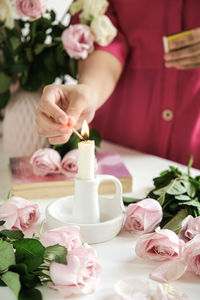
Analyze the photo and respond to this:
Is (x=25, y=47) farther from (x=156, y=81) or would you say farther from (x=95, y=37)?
(x=156, y=81)

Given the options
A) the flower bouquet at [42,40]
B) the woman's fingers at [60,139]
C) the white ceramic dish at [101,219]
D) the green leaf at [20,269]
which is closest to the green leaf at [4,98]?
the flower bouquet at [42,40]

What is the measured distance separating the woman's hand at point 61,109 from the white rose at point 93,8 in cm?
27

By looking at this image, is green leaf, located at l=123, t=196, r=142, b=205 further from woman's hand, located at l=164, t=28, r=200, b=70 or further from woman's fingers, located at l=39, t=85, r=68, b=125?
woman's hand, located at l=164, t=28, r=200, b=70

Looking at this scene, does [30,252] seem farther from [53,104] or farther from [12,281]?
[53,104]

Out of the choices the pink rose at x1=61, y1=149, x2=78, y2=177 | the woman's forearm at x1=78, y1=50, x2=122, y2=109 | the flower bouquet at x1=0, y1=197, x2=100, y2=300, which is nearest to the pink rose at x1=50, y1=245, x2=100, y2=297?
the flower bouquet at x1=0, y1=197, x2=100, y2=300

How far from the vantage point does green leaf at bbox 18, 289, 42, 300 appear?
1.88 feet

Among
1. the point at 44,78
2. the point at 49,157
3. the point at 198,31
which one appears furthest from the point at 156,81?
the point at 49,157

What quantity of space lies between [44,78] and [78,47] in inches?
6.0

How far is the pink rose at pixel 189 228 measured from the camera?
73 cm

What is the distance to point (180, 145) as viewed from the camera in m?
A: 1.34

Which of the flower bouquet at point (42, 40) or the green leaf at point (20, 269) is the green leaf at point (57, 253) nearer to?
the green leaf at point (20, 269)

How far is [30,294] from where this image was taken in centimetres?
58

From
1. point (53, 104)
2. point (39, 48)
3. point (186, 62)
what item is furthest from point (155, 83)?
point (53, 104)

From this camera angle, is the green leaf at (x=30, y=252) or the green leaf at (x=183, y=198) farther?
the green leaf at (x=183, y=198)
